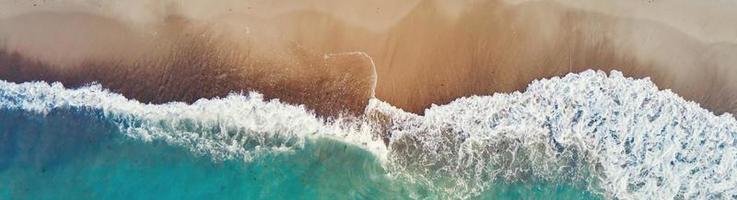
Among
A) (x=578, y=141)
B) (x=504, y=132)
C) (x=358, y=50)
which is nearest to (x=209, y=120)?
(x=358, y=50)

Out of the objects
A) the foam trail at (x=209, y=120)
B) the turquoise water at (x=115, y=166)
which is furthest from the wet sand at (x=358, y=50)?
A: the turquoise water at (x=115, y=166)

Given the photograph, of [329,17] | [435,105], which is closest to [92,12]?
[329,17]

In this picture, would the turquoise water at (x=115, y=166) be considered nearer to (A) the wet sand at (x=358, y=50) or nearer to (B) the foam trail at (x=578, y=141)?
(A) the wet sand at (x=358, y=50)

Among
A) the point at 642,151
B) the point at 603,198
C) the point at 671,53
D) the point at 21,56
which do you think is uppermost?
the point at 671,53

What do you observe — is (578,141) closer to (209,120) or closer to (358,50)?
(358,50)

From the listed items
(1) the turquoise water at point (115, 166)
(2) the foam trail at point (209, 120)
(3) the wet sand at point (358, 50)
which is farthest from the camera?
(1) the turquoise water at point (115, 166)

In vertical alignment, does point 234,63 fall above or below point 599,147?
above

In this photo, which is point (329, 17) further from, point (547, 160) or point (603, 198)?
point (603, 198)
